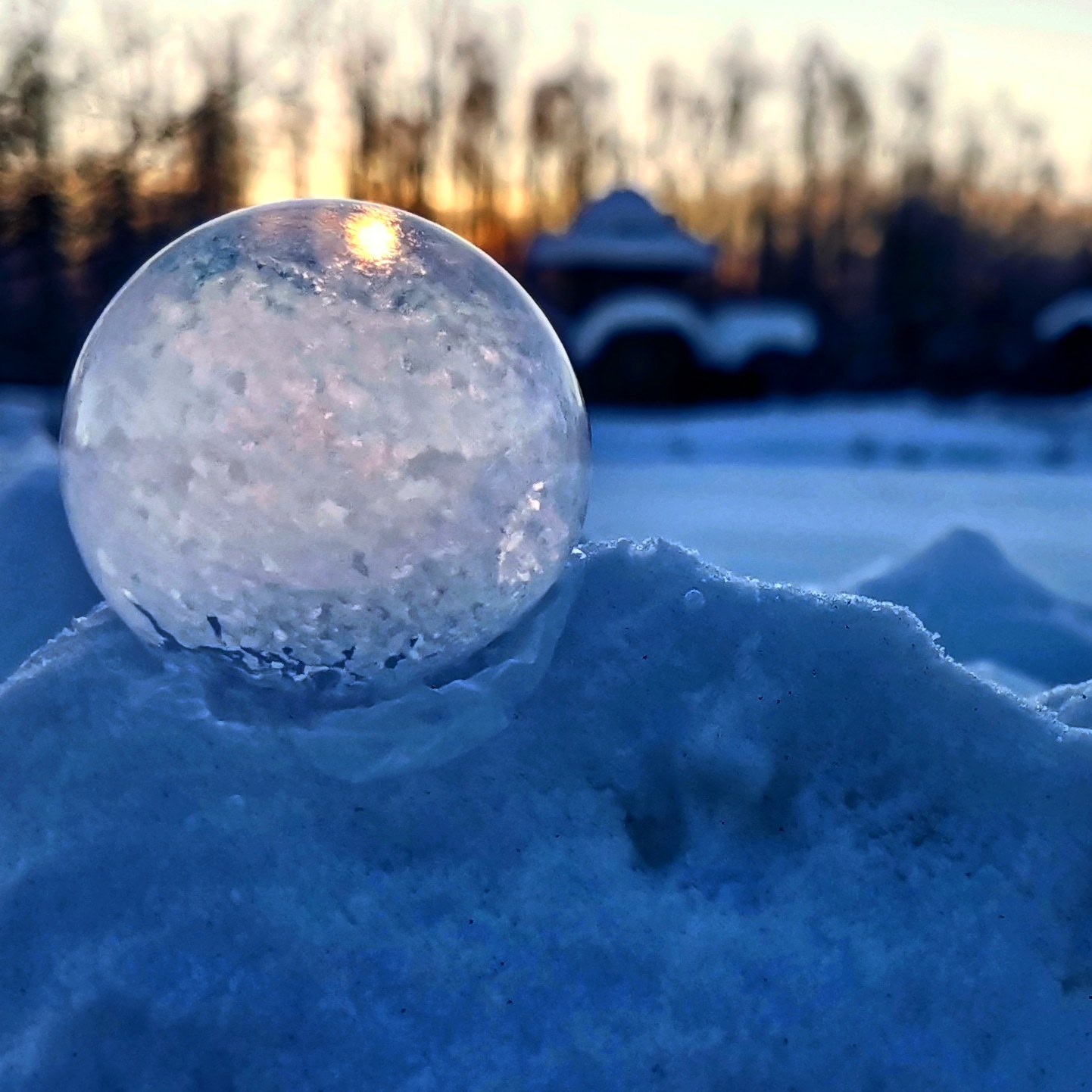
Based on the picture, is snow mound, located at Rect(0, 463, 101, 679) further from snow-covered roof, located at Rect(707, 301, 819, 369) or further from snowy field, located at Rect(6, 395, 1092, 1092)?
snow-covered roof, located at Rect(707, 301, 819, 369)

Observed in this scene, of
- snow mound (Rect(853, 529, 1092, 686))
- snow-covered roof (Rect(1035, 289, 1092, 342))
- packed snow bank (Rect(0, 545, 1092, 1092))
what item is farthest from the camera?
snow-covered roof (Rect(1035, 289, 1092, 342))

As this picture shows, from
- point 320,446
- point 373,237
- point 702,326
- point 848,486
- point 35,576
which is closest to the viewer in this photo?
point 320,446

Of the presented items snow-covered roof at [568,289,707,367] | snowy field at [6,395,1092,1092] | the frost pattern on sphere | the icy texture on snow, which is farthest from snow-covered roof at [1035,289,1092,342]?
the frost pattern on sphere

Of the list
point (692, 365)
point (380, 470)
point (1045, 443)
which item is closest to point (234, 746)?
point (380, 470)

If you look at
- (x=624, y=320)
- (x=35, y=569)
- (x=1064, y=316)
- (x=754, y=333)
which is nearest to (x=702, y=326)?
(x=754, y=333)

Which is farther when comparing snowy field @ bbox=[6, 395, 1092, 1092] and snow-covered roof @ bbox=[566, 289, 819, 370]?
snow-covered roof @ bbox=[566, 289, 819, 370]

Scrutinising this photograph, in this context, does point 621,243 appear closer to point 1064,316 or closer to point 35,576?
point 1064,316

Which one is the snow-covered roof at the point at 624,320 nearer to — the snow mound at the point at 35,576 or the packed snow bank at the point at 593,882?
the snow mound at the point at 35,576

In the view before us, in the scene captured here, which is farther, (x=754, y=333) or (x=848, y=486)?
(x=754, y=333)
